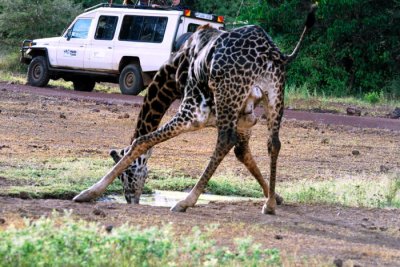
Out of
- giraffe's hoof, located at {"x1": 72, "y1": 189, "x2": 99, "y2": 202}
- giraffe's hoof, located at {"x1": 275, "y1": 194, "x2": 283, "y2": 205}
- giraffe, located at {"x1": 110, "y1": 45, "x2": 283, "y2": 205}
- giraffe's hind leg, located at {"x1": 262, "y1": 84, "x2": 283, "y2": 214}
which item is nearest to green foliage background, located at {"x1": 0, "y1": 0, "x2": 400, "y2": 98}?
giraffe's hoof, located at {"x1": 275, "y1": 194, "x2": 283, "y2": 205}

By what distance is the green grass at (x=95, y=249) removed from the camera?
5.88 meters

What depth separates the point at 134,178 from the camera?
10125 mm

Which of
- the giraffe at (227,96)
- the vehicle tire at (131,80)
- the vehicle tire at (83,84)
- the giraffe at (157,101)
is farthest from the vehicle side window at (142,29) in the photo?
the giraffe at (227,96)

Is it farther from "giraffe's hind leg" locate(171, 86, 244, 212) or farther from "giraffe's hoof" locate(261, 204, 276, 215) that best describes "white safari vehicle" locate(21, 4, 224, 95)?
"giraffe's hind leg" locate(171, 86, 244, 212)

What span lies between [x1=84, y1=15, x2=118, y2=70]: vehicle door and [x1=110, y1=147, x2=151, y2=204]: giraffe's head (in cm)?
1605

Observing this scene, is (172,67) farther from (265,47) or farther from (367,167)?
(367,167)

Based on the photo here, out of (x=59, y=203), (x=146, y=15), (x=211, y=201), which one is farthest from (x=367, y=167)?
(x=146, y=15)

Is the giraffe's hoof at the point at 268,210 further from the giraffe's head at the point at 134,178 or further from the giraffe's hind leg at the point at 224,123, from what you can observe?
the giraffe's head at the point at 134,178

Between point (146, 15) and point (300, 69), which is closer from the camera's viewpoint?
point (146, 15)

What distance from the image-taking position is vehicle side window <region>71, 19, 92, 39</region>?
26.6 m

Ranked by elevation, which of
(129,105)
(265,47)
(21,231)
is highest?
(265,47)

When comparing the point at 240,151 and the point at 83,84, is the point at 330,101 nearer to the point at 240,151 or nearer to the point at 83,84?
the point at 83,84

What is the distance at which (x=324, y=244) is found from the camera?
26.4ft

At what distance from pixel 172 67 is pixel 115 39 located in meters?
15.9
